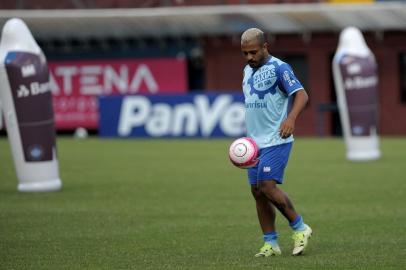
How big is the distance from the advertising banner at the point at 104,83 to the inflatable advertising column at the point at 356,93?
48.2ft

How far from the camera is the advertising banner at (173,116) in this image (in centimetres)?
3325

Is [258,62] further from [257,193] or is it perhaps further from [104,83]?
[104,83]

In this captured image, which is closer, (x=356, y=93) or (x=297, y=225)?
(x=297, y=225)

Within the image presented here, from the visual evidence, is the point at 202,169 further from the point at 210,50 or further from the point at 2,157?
the point at 210,50

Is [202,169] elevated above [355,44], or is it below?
below

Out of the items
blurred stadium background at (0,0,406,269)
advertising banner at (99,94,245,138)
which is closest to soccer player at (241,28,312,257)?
blurred stadium background at (0,0,406,269)

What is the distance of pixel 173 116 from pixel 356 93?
1102 cm

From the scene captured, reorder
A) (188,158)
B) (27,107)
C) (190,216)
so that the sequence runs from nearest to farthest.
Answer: (190,216)
(27,107)
(188,158)

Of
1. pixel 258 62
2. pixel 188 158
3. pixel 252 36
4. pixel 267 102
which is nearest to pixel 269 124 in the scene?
pixel 267 102

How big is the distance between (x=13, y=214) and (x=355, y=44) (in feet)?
37.6

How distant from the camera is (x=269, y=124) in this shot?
1036 centimetres

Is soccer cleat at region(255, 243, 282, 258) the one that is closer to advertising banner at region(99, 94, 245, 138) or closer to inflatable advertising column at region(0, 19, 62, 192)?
inflatable advertising column at region(0, 19, 62, 192)

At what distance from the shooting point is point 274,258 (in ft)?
33.8

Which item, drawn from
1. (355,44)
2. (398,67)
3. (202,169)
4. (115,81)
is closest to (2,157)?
(202,169)
